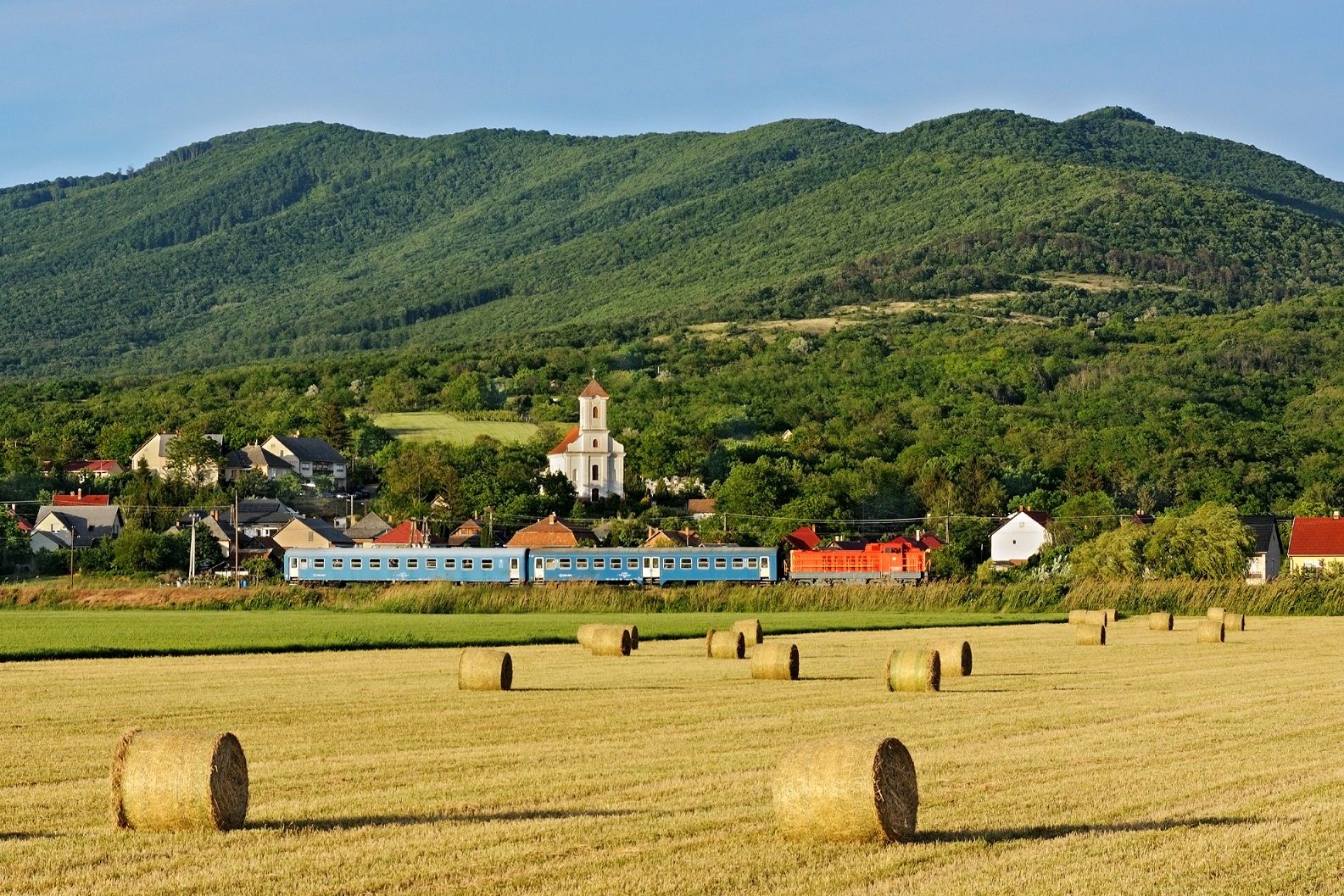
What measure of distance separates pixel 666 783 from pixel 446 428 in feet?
479

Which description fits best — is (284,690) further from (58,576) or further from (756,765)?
(58,576)

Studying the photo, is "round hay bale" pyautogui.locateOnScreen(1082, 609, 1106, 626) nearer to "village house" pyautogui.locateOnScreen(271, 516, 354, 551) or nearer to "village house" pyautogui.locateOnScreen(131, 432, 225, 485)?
"village house" pyautogui.locateOnScreen(271, 516, 354, 551)

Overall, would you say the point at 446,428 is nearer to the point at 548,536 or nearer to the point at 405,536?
the point at 405,536

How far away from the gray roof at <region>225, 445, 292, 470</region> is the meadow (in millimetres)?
115790

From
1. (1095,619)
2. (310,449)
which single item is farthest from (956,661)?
(310,449)

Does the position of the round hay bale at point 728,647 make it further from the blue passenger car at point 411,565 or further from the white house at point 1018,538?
the white house at point 1018,538

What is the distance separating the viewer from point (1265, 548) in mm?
96188

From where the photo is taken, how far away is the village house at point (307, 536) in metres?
111

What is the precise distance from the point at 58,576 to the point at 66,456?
68.3 m

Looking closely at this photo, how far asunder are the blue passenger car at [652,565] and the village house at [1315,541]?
109 feet

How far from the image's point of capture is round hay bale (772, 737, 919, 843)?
1210 centimetres

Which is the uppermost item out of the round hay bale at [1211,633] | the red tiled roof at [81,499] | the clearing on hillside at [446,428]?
the clearing on hillside at [446,428]

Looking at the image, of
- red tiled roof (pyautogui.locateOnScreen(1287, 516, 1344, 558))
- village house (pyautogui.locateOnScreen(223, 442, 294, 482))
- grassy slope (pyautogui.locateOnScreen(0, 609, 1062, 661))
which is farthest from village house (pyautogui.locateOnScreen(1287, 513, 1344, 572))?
village house (pyautogui.locateOnScreen(223, 442, 294, 482))

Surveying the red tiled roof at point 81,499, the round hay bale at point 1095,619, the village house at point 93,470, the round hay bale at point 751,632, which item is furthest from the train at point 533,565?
the village house at point 93,470
